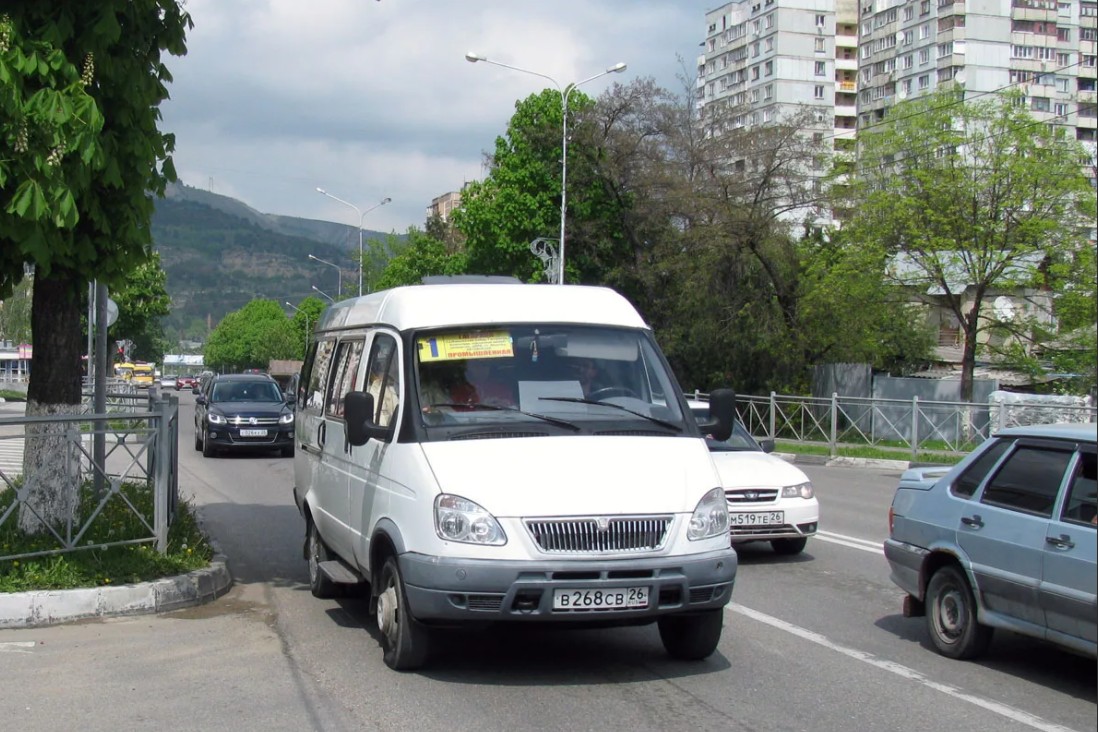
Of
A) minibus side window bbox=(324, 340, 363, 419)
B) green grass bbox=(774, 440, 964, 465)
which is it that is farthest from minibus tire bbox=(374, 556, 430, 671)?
green grass bbox=(774, 440, 964, 465)

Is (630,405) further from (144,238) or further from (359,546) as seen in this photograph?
A: (144,238)

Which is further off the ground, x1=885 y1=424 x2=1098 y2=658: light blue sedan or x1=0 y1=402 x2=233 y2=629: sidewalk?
x1=885 y1=424 x2=1098 y2=658: light blue sedan

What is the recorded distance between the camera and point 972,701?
6156mm

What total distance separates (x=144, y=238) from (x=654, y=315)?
35.3 metres

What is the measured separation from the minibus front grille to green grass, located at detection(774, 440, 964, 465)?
19717 mm

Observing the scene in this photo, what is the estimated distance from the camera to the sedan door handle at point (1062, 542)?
20.0 ft

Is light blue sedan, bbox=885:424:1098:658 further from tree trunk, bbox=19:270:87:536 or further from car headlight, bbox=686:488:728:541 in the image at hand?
tree trunk, bbox=19:270:87:536

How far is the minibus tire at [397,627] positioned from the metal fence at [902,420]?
19235mm

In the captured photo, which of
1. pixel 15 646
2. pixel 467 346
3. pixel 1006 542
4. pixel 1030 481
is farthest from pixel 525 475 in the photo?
pixel 15 646

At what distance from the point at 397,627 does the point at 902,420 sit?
72.1ft

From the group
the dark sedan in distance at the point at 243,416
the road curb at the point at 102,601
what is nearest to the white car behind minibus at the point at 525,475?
the road curb at the point at 102,601

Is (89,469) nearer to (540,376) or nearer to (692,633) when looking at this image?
(540,376)

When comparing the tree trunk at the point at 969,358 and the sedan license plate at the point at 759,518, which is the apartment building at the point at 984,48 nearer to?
the tree trunk at the point at 969,358

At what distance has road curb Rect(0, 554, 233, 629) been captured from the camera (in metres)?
7.92
